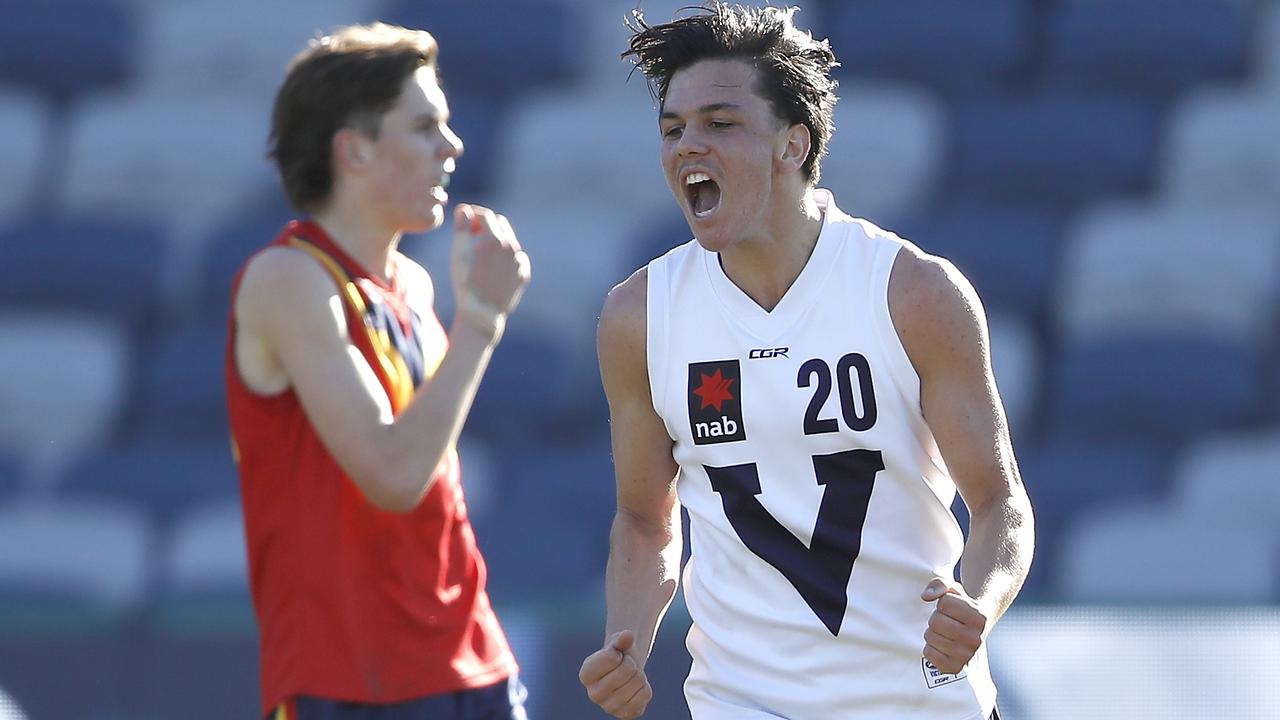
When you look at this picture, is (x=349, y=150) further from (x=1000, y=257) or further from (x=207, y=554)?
(x=1000, y=257)

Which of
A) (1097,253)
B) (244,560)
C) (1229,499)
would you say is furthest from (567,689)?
(1097,253)

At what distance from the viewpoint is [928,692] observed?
2949 mm

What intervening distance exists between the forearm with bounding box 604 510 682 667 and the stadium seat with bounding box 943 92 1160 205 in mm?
→ 5746

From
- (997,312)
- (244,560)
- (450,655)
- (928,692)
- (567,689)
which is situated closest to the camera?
(928,692)

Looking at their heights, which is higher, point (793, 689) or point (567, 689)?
point (793, 689)

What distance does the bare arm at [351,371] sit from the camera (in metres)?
3.02

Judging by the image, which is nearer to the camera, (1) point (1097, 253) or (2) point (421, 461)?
(2) point (421, 461)

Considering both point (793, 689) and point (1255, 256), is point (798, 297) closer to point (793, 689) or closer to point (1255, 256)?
point (793, 689)

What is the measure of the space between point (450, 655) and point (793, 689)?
0.65 metres

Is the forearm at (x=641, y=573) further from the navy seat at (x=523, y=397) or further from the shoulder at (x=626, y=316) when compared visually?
the navy seat at (x=523, y=397)

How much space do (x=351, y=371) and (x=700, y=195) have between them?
2.30 feet

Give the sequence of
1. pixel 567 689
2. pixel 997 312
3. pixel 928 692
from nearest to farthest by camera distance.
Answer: pixel 928 692 < pixel 567 689 < pixel 997 312

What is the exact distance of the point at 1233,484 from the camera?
24.1 feet

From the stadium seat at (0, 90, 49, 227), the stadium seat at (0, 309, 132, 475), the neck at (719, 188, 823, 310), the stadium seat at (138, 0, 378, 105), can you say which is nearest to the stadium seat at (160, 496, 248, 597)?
the stadium seat at (0, 309, 132, 475)
